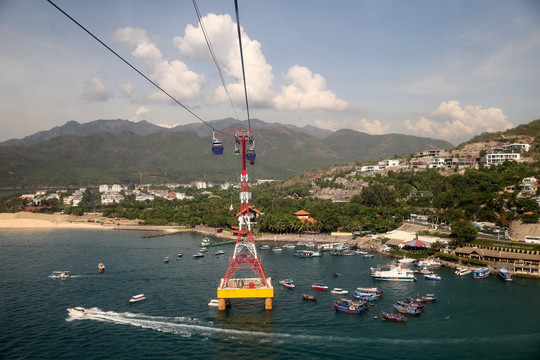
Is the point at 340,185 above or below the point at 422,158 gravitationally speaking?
below

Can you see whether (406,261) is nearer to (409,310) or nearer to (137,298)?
(409,310)

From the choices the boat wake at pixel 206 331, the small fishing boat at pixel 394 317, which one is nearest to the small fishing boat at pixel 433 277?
the small fishing boat at pixel 394 317

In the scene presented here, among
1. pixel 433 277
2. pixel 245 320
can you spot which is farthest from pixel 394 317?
pixel 433 277

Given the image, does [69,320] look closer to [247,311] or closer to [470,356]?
[247,311]

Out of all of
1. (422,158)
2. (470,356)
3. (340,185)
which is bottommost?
(470,356)

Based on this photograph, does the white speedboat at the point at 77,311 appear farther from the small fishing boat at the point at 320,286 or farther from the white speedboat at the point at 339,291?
the white speedboat at the point at 339,291

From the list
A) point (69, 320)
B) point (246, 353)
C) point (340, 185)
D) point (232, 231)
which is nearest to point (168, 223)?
point (232, 231)

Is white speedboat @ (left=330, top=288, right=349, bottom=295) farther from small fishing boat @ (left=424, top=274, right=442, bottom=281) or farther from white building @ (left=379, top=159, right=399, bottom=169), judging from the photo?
white building @ (left=379, top=159, right=399, bottom=169)
